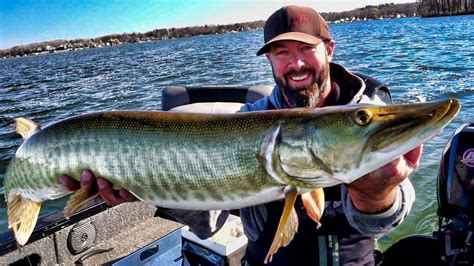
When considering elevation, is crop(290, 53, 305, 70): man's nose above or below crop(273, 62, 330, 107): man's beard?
above

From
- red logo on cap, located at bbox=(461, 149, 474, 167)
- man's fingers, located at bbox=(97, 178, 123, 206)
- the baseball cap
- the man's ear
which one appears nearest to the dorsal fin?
man's fingers, located at bbox=(97, 178, 123, 206)

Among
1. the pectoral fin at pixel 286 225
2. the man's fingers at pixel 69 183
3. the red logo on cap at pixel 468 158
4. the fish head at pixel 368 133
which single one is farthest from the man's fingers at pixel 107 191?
the red logo on cap at pixel 468 158

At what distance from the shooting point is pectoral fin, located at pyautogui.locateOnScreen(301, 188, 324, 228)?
6.81 feet

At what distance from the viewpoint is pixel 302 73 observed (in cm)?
299

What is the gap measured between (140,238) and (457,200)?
294 centimetres

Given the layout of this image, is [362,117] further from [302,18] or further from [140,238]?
[140,238]

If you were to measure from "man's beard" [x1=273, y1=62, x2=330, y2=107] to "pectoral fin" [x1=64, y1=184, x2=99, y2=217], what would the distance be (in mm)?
1410

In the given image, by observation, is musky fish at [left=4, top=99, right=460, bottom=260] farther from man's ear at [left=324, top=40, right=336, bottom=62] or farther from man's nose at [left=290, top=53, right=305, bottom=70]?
man's ear at [left=324, top=40, right=336, bottom=62]

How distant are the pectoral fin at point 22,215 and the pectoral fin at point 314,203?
6.35 feet

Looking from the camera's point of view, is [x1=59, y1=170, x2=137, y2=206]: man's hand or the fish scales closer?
the fish scales

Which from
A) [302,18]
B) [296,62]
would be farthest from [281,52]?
[302,18]

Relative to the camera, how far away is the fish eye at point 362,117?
6.09 ft

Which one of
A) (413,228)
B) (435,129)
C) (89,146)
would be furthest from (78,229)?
(413,228)

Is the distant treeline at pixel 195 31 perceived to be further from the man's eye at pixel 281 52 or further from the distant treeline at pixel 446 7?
the man's eye at pixel 281 52
